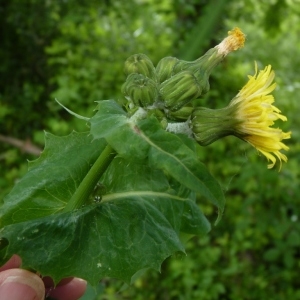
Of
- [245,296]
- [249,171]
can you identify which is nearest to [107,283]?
[245,296]

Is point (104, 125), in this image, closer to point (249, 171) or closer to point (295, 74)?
point (249, 171)

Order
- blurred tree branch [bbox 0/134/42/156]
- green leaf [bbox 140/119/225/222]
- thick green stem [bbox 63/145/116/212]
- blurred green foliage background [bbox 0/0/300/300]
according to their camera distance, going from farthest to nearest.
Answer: blurred tree branch [bbox 0/134/42/156] < blurred green foliage background [bbox 0/0/300/300] < thick green stem [bbox 63/145/116/212] < green leaf [bbox 140/119/225/222]

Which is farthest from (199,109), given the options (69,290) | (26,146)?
(26,146)

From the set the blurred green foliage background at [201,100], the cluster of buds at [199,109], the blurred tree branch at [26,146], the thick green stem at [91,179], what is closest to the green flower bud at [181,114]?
the cluster of buds at [199,109]

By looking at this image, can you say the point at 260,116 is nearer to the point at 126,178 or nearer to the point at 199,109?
the point at 199,109

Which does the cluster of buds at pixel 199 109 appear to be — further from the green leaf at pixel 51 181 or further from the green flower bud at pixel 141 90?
the green leaf at pixel 51 181

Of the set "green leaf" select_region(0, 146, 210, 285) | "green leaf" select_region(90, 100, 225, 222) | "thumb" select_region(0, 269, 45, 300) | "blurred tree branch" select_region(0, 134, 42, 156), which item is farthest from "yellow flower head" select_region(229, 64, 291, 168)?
"blurred tree branch" select_region(0, 134, 42, 156)

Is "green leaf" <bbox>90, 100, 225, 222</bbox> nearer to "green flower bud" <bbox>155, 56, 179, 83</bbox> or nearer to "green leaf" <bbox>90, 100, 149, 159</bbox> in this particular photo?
"green leaf" <bbox>90, 100, 149, 159</bbox>
